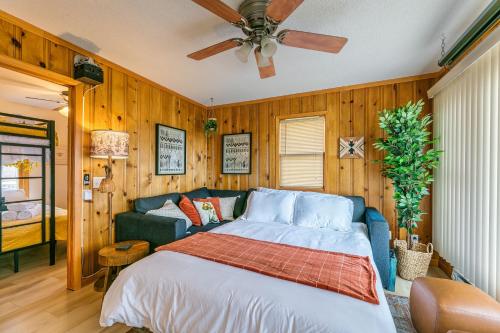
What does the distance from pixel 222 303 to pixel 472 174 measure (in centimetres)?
243

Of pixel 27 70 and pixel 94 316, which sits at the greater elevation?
pixel 27 70

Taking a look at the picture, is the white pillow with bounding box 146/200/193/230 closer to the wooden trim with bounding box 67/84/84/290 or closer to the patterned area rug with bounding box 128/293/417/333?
the wooden trim with bounding box 67/84/84/290

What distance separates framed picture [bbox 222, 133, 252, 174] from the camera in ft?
12.9

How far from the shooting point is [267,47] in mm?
1636

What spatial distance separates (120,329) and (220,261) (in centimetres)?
Answer: 103

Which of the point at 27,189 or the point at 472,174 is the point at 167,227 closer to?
the point at 27,189

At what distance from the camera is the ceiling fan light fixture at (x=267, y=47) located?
162 cm

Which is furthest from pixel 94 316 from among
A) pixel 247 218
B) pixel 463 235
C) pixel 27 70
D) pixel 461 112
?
pixel 461 112

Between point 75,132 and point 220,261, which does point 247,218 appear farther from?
point 75,132

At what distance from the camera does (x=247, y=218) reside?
2.86 metres

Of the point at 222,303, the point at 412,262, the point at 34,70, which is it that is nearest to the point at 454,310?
the point at 412,262

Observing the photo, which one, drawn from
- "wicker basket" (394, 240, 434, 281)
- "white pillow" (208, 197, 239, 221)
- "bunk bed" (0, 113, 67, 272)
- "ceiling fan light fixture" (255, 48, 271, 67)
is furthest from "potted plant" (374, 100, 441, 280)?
"bunk bed" (0, 113, 67, 272)

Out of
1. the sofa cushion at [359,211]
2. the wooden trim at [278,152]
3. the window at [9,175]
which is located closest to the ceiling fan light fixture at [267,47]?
the wooden trim at [278,152]

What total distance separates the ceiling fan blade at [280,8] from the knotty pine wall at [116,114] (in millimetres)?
2048
